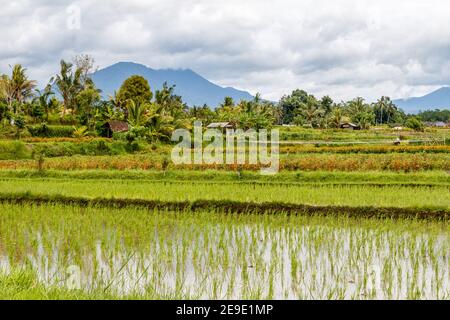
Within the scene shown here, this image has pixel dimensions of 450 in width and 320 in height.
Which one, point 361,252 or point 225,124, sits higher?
point 225,124

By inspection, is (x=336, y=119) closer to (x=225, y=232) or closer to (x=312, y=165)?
(x=312, y=165)

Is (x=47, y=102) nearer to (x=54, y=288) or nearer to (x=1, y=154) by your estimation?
(x=1, y=154)

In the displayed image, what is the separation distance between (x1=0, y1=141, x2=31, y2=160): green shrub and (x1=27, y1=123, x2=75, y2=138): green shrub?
5.60m

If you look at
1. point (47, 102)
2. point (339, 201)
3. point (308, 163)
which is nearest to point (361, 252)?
point (339, 201)

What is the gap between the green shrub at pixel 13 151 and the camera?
677 inches

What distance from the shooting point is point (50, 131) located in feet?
78.2

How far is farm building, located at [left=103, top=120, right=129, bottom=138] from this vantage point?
2484 cm

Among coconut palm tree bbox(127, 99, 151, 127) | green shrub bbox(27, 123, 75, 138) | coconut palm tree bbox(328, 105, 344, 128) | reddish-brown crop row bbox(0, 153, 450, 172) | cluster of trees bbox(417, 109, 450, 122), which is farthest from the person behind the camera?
cluster of trees bbox(417, 109, 450, 122)

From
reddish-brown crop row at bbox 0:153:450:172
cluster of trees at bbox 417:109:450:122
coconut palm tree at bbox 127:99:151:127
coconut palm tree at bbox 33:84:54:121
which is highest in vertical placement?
cluster of trees at bbox 417:109:450:122

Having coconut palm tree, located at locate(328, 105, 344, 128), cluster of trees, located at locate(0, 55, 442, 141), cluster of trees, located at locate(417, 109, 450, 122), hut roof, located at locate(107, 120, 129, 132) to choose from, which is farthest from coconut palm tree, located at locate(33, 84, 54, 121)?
cluster of trees, located at locate(417, 109, 450, 122)

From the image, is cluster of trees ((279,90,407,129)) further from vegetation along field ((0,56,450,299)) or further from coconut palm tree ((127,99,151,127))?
vegetation along field ((0,56,450,299))

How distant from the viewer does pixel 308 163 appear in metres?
12.7

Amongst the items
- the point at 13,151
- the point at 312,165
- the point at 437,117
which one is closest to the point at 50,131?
the point at 13,151
